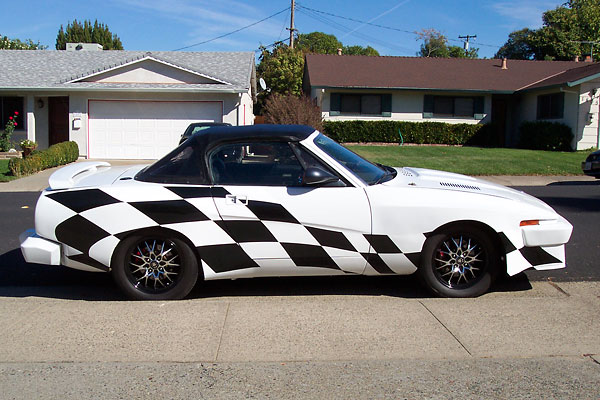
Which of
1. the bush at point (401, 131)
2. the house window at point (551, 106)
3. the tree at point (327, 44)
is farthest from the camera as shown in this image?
the tree at point (327, 44)

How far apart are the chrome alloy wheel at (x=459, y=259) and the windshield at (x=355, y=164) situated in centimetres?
87

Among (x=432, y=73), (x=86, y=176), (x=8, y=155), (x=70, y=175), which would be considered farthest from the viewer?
(x=432, y=73)

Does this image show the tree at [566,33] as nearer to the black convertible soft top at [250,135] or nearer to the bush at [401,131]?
the bush at [401,131]

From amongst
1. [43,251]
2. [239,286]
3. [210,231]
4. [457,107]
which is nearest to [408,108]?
[457,107]

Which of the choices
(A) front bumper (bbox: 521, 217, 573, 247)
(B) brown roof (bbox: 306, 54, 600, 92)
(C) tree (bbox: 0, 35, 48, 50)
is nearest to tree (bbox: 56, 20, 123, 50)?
(C) tree (bbox: 0, 35, 48, 50)

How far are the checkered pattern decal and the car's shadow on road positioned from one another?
0.49m

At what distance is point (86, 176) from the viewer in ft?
19.7

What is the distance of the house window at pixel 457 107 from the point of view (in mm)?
29656

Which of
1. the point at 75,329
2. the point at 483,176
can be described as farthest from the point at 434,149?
the point at 75,329

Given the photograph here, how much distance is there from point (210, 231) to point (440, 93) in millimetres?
25983

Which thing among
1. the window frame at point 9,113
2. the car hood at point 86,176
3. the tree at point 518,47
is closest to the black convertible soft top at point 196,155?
the car hood at point 86,176

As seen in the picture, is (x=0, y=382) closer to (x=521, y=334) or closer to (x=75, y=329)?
(x=75, y=329)

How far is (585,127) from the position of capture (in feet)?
82.4

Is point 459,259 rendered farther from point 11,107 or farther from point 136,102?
point 11,107
